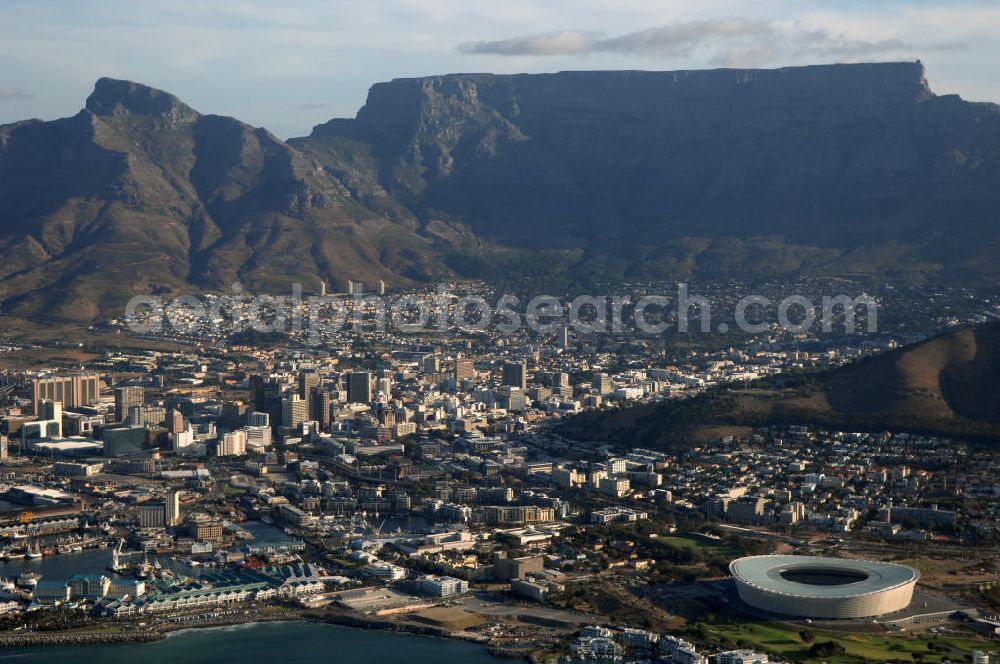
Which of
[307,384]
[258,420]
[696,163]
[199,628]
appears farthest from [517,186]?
[199,628]

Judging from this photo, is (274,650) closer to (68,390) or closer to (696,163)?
(68,390)

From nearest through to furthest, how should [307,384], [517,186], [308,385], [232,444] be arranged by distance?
1. [232,444]
2. [307,384]
3. [308,385]
4. [517,186]

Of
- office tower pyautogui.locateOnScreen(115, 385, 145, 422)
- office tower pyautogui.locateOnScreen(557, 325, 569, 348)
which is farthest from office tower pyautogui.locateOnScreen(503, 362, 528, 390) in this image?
office tower pyautogui.locateOnScreen(115, 385, 145, 422)

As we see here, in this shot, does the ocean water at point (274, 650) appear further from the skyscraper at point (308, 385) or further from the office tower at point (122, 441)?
the skyscraper at point (308, 385)

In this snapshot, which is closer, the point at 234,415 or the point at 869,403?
the point at 869,403

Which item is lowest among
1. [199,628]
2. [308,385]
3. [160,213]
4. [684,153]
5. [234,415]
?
[199,628]

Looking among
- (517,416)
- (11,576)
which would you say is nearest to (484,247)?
(517,416)

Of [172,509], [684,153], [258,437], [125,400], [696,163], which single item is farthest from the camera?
[684,153]

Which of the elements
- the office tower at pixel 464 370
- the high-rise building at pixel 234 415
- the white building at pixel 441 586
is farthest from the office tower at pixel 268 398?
the white building at pixel 441 586
